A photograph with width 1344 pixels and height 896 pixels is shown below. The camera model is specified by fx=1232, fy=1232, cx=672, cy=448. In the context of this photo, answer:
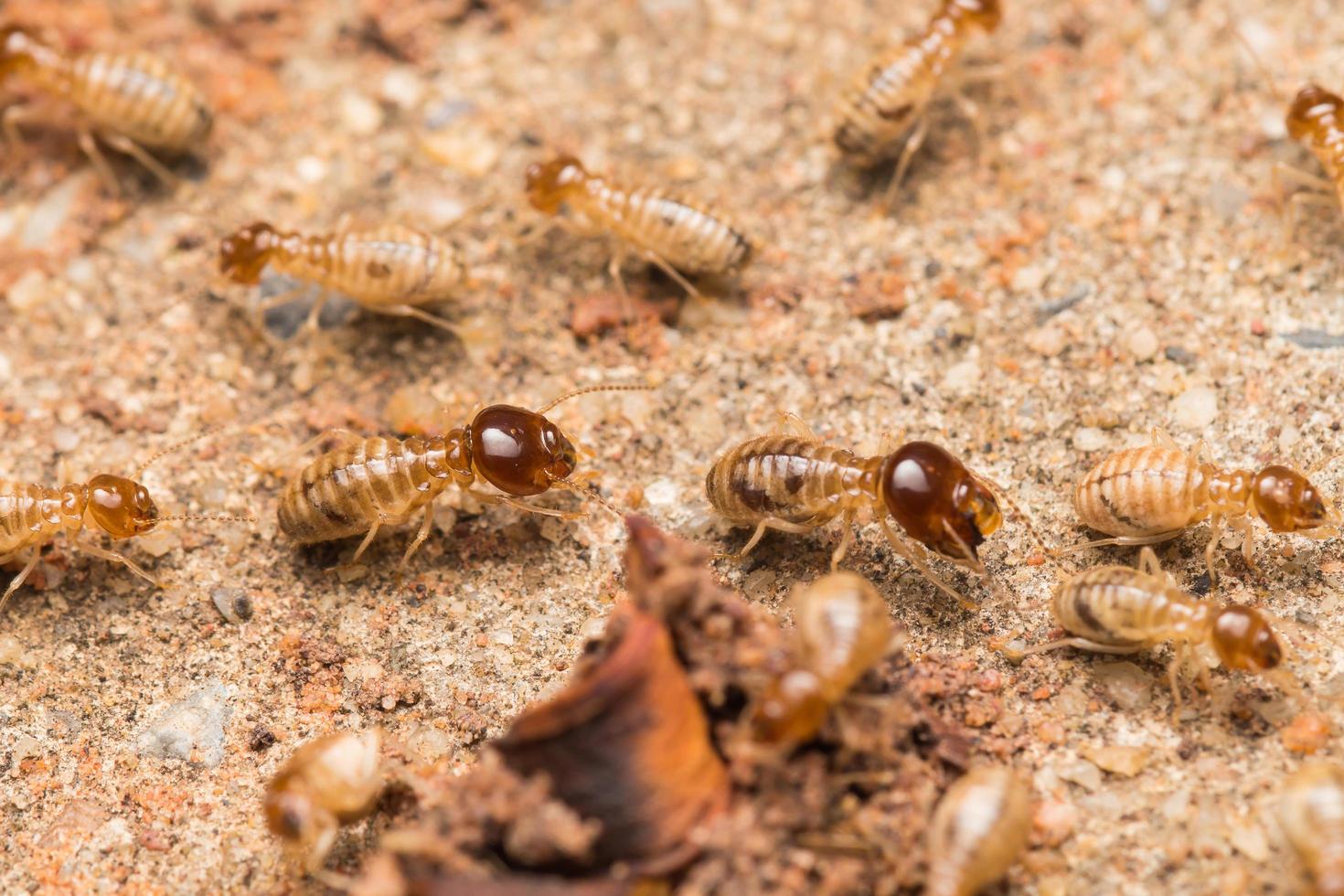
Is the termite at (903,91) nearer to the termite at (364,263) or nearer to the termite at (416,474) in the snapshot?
the termite at (364,263)

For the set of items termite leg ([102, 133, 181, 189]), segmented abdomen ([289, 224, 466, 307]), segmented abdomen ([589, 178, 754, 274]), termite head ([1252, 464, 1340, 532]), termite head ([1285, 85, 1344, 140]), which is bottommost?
termite leg ([102, 133, 181, 189])

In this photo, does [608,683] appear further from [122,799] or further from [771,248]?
[771,248]

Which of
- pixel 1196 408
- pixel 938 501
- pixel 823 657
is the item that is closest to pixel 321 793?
pixel 823 657

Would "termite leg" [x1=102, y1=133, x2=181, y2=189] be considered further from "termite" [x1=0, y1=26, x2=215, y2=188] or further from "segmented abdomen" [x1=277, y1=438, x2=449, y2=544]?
"segmented abdomen" [x1=277, y1=438, x2=449, y2=544]

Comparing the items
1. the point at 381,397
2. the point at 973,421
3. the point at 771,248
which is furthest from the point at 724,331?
the point at 381,397

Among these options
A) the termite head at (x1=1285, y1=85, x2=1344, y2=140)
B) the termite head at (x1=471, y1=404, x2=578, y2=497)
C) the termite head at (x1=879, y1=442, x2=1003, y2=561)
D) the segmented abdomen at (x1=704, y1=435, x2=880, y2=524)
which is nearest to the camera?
the termite head at (x1=879, y1=442, x2=1003, y2=561)

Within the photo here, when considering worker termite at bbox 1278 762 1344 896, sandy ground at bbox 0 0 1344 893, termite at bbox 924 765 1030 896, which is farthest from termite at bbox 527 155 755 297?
worker termite at bbox 1278 762 1344 896

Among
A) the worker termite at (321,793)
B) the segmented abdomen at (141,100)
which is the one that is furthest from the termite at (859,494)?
the segmented abdomen at (141,100)

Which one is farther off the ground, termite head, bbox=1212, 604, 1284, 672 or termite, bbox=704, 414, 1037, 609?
termite head, bbox=1212, 604, 1284, 672
